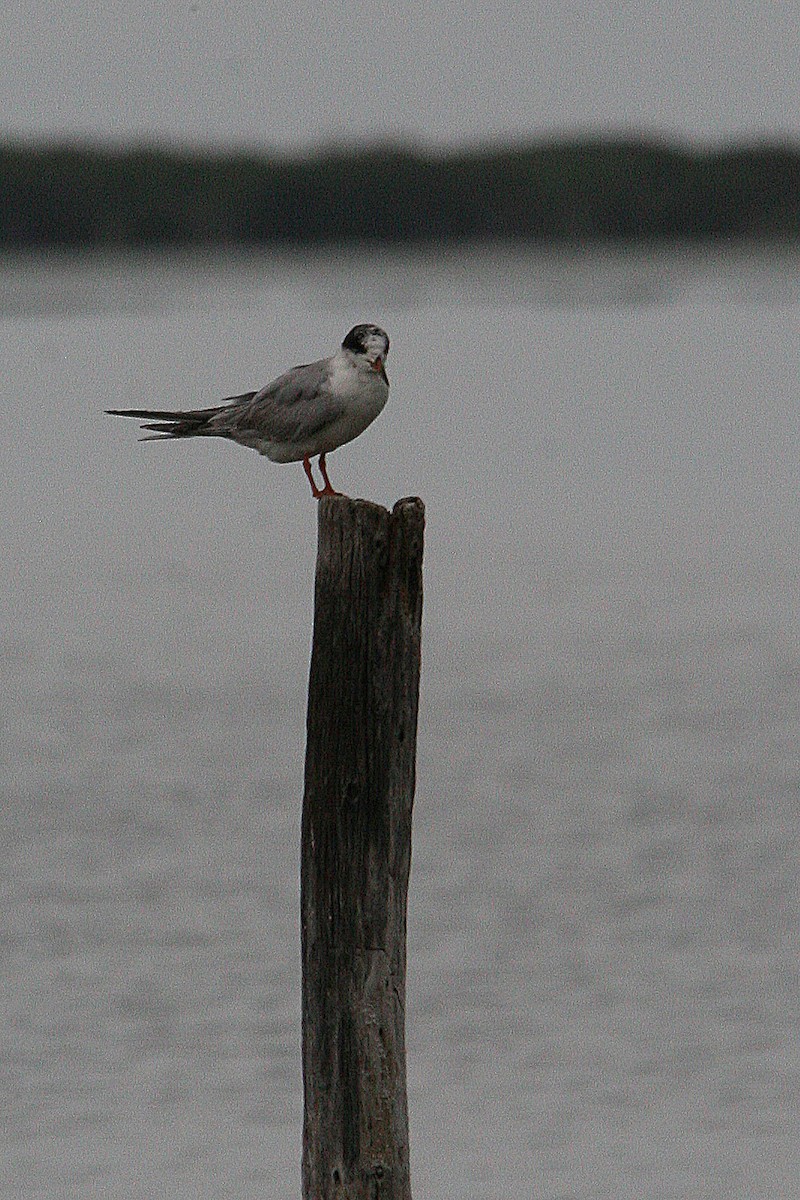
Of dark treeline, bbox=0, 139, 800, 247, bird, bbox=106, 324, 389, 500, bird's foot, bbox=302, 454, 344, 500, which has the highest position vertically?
dark treeline, bbox=0, 139, 800, 247

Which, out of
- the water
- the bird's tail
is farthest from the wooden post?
the water

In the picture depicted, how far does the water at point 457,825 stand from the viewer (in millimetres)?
10023

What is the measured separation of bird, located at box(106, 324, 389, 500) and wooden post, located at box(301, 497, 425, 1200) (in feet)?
2.57

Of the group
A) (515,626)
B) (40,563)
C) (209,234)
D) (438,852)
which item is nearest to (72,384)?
(209,234)

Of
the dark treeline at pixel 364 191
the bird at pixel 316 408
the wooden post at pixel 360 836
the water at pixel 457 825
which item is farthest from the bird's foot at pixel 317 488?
the dark treeline at pixel 364 191

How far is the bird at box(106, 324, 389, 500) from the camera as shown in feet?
25.2

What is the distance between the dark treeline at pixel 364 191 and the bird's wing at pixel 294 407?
45.4 meters

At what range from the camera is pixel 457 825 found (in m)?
14.6

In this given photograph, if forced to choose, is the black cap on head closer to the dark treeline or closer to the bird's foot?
the bird's foot

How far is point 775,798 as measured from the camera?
50.0ft

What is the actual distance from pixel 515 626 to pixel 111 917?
29.5 feet

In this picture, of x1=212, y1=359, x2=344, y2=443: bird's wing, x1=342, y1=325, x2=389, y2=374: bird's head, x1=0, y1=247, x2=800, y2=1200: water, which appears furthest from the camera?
x1=0, y1=247, x2=800, y2=1200: water

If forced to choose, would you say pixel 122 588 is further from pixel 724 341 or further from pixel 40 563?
pixel 724 341

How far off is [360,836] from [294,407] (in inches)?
70.8
